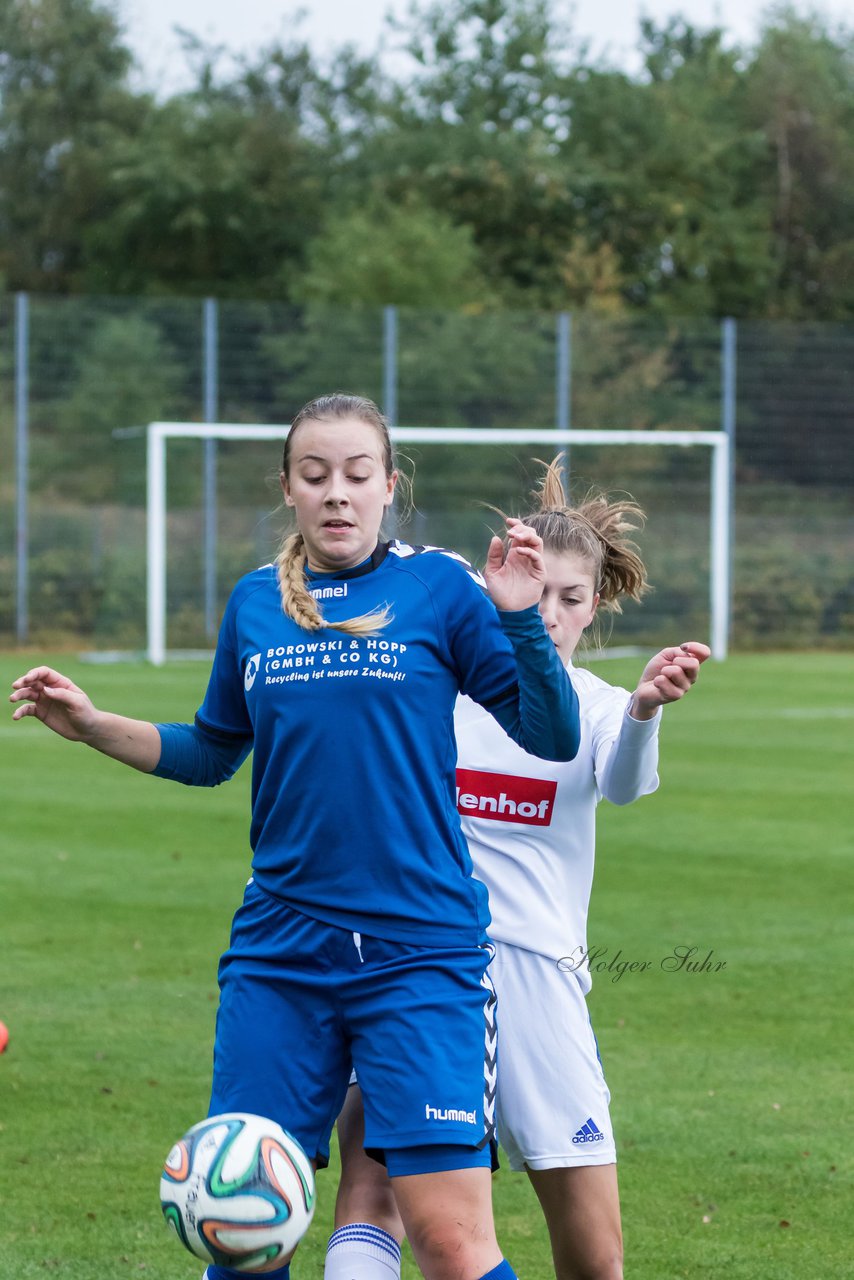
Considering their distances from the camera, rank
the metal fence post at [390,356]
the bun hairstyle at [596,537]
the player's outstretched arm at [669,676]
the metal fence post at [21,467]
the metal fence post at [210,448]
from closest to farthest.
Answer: the player's outstretched arm at [669,676] → the bun hairstyle at [596,537] → the metal fence post at [21,467] → the metal fence post at [210,448] → the metal fence post at [390,356]

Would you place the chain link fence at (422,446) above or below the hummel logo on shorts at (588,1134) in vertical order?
above

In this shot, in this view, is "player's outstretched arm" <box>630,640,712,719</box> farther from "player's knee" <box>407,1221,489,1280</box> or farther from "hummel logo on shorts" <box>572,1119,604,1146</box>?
"player's knee" <box>407,1221,489,1280</box>

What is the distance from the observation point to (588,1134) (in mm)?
3477

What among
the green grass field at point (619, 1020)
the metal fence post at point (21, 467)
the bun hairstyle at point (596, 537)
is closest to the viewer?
the bun hairstyle at point (596, 537)

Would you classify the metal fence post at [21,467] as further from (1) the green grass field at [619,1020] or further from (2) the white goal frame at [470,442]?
(1) the green grass field at [619,1020]

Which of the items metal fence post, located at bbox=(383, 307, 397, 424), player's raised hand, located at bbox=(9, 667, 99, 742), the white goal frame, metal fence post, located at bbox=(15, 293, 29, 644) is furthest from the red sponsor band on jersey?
metal fence post, located at bbox=(383, 307, 397, 424)

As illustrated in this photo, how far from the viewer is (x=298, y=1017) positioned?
10.3 ft

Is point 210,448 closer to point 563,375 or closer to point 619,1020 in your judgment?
point 563,375

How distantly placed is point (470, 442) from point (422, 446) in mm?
693

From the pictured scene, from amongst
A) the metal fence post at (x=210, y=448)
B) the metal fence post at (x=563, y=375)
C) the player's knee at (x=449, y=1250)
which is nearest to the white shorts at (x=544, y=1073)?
the player's knee at (x=449, y=1250)

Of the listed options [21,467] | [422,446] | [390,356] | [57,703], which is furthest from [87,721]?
[390,356]

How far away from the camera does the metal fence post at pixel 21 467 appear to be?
→ 81.4 feet

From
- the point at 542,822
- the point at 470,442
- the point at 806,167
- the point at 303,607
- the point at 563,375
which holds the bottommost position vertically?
the point at 542,822

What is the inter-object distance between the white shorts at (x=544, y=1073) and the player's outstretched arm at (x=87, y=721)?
771 millimetres
